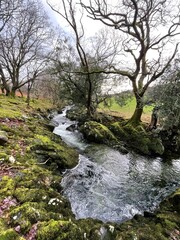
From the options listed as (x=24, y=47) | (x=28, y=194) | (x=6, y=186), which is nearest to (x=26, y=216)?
(x=28, y=194)

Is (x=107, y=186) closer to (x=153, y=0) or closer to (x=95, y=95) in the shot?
(x=153, y=0)

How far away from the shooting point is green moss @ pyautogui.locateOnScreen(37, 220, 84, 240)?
140 inches

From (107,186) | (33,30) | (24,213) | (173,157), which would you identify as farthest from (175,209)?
(33,30)

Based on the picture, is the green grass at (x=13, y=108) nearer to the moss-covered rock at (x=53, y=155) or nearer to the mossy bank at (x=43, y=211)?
the moss-covered rock at (x=53, y=155)

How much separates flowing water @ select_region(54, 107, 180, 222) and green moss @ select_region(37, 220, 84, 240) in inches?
67.5

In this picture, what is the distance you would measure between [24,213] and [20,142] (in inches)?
179

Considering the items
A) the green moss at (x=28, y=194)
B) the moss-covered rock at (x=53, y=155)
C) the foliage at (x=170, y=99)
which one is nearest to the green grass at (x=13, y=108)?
the moss-covered rock at (x=53, y=155)

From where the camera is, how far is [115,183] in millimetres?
7953

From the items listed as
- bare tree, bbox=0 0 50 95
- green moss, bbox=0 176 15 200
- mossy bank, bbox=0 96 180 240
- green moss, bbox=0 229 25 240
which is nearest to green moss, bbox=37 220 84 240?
mossy bank, bbox=0 96 180 240

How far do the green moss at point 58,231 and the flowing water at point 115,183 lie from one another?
1.72m

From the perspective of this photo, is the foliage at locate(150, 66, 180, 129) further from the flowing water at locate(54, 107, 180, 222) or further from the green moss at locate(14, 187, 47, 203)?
the green moss at locate(14, 187, 47, 203)

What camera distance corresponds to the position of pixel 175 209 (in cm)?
610

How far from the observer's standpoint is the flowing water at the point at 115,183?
19.9 feet

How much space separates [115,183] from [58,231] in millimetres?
4557
